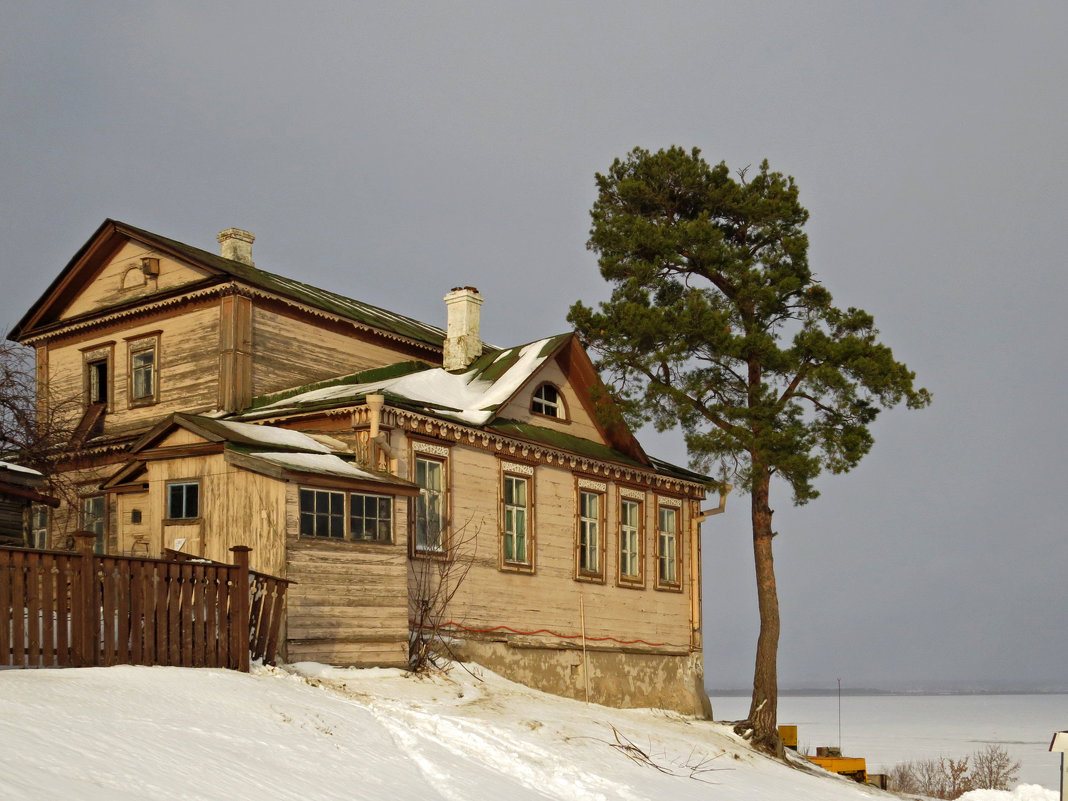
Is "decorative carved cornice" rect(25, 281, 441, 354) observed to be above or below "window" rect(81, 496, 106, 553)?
above

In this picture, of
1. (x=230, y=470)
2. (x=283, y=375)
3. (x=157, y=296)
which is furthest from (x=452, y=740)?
(x=157, y=296)

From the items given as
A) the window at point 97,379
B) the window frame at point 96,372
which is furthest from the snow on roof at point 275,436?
the window at point 97,379

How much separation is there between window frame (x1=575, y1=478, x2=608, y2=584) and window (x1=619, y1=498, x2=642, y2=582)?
689mm

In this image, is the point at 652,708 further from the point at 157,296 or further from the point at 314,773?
the point at 314,773

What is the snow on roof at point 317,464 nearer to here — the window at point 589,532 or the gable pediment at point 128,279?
the gable pediment at point 128,279

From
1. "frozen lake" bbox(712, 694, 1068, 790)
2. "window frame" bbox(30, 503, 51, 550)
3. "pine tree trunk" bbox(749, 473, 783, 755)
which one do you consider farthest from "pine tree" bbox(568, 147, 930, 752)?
"frozen lake" bbox(712, 694, 1068, 790)

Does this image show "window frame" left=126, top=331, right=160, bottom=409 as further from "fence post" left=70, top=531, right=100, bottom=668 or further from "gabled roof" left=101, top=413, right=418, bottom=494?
"fence post" left=70, top=531, right=100, bottom=668

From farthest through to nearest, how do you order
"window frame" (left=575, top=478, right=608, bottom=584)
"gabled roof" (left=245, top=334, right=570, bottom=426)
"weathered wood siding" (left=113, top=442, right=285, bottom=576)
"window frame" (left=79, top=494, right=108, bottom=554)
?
1. "window frame" (left=575, top=478, right=608, bottom=584)
2. "window frame" (left=79, top=494, right=108, bottom=554)
3. "gabled roof" (left=245, top=334, right=570, bottom=426)
4. "weathered wood siding" (left=113, top=442, right=285, bottom=576)

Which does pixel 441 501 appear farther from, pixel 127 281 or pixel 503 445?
pixel 127 281

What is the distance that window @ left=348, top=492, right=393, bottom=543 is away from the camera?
19469mm

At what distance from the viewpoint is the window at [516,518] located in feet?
82.1

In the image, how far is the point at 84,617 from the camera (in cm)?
1412

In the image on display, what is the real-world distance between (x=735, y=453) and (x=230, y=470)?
13258 mm

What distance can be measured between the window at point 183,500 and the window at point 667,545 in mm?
12663
